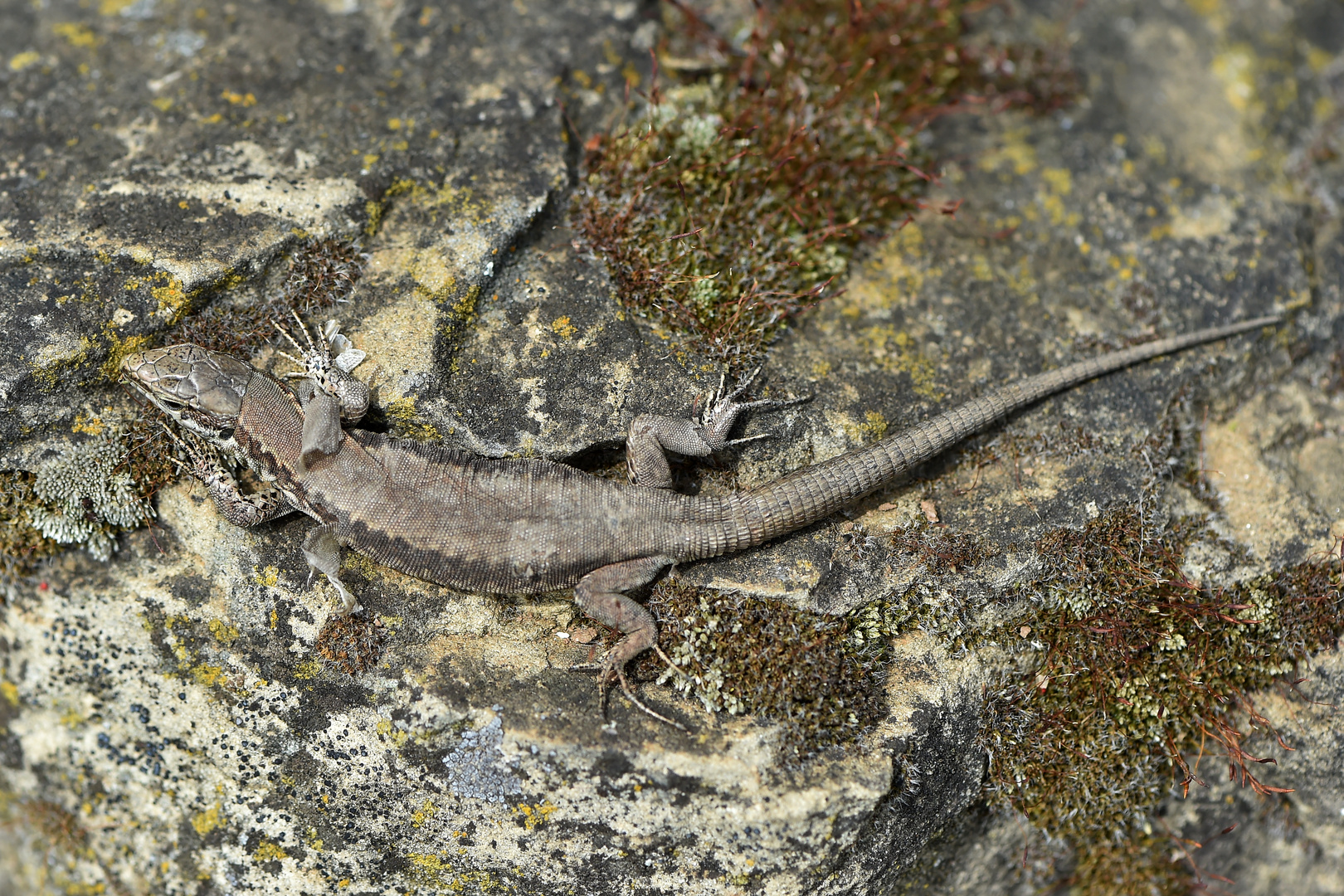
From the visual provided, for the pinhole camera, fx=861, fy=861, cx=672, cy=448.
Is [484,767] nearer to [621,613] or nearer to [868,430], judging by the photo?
[621,613]

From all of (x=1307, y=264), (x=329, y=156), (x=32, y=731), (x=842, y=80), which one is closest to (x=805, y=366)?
(x=842, y=80)

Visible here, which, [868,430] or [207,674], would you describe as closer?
[207,674]

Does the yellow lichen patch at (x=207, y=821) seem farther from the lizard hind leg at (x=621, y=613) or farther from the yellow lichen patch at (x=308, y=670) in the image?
the lizard hind leg at (x=621, y=613)

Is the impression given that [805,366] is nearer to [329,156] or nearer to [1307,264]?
[329,156]

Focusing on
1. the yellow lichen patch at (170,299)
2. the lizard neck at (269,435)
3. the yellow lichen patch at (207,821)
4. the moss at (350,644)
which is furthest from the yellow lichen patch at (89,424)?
the yellow lichen patch at (207,821)

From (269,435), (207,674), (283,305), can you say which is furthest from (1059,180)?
(207,674)

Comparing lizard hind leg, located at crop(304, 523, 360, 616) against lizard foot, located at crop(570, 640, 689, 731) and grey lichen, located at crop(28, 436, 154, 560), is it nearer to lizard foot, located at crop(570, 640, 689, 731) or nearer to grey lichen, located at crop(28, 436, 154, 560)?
grey lichen, located at crop(28, 436, 154, 560)

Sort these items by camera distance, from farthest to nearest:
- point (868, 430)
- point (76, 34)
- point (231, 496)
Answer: point (76, 34) → point (868, 430) → point (231, 496)
